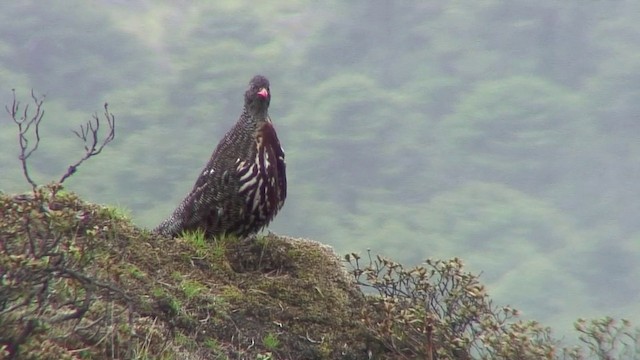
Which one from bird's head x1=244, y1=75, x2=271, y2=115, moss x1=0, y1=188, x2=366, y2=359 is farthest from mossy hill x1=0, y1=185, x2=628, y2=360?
bird's head x1=244, y1=75, x2=271, y2=115

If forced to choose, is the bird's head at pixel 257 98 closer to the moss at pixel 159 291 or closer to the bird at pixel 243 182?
the bird at pixel 243 182

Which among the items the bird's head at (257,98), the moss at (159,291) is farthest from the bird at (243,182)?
the moss at (159,291)

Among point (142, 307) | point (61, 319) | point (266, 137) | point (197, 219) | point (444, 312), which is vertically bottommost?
point (61, 319)

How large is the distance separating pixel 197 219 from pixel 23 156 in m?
Answer: 3.46

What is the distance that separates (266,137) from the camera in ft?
31.6

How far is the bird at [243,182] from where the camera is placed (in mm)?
9391

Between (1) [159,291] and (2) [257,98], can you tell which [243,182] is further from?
(1) [159,291]

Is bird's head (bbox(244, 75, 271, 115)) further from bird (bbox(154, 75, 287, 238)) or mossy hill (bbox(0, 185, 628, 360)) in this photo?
mossy hill (bbox(0, 185, 628, 360))

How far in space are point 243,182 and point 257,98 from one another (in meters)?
0.96

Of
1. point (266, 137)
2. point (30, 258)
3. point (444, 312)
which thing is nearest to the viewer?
point (30, 258)

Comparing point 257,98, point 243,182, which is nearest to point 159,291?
point 243,182

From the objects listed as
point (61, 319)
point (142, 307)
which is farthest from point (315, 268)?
point (61, 319)

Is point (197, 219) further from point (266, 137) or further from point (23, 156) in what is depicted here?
point (23, 156)

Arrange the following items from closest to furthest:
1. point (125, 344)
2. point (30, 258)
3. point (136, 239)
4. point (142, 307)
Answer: point (30, 258) → point (125, 344) → point (142, 307) → point (136, 239)
